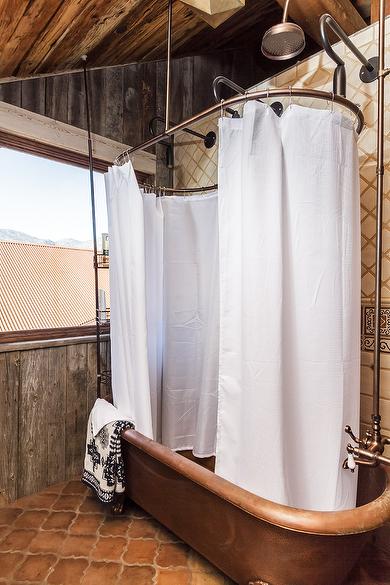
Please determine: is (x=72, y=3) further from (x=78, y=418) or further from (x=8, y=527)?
(x=8, y=527)

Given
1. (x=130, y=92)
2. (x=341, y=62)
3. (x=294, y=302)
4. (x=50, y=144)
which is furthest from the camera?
(x=130, y=92)

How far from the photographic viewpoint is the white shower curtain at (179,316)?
2137mm

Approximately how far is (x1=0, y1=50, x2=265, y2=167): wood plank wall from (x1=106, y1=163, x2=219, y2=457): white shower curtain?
2.12ft

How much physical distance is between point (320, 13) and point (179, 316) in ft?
6.24

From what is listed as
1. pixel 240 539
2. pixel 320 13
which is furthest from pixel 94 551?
pixel 320 13

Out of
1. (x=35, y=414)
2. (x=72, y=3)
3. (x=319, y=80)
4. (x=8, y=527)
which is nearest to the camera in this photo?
(x=72, y=3)

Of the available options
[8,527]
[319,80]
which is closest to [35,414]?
[8,527]

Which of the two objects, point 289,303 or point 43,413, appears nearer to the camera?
point 289,303

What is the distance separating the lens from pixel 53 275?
2.31 m

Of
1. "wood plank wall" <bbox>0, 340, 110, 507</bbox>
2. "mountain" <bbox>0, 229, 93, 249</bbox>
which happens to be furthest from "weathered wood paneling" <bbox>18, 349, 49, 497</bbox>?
"mountain" <bbox>0, 229, 93, 249</bbox>

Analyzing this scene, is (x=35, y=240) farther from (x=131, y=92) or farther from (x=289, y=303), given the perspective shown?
(x=289, y=303)

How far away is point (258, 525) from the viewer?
1.20m

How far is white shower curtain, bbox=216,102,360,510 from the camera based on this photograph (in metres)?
1.38

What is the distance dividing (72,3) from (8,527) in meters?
2.52
